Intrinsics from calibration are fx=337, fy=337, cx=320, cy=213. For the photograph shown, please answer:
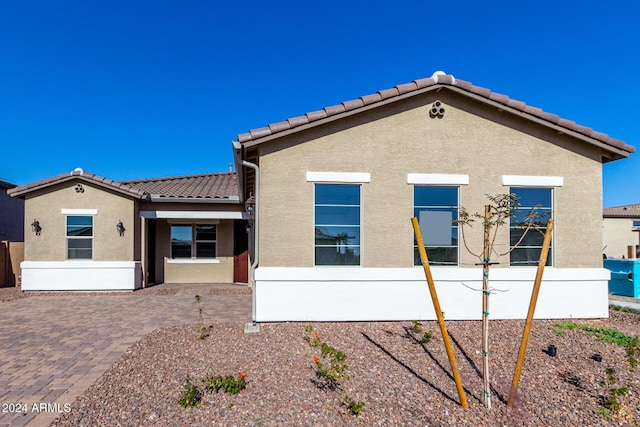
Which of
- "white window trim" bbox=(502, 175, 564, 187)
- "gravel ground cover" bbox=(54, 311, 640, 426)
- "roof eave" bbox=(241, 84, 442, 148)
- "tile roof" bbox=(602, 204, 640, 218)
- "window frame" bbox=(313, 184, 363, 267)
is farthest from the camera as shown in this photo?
"tile roof" bbox=(602, 204, 640, 218)

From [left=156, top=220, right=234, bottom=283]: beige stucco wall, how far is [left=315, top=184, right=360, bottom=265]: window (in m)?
→ 7.59

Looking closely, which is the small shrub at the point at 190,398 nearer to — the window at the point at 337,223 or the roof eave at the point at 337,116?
the window at the point at 337,223

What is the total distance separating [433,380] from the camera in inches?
182

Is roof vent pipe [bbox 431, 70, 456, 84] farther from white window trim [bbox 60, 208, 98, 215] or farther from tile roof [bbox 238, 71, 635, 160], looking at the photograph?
white window trim [bbox 60, 208, 98, 215]

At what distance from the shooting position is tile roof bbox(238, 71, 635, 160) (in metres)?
6.89

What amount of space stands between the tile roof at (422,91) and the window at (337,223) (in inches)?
57.0

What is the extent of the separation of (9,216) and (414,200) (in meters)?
20.3

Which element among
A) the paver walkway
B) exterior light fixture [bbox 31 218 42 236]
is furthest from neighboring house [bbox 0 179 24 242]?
the paver walkway

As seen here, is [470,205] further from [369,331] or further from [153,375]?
[153,375]

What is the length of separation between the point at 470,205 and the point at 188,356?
20.6ft

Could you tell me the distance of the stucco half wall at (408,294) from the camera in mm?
7059

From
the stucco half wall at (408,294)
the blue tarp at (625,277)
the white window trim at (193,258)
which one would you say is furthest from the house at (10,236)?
the blue tarp at (625,277)

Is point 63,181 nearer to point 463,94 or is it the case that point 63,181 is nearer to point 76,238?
point 76,238

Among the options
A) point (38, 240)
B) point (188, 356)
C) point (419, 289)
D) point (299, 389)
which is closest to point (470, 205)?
point (419, 289)
